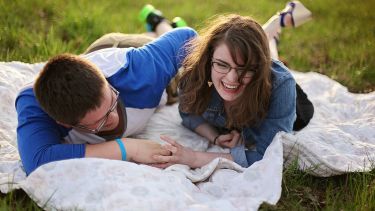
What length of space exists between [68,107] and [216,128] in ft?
3.95

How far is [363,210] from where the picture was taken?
7.56 ft

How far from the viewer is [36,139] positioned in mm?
2389

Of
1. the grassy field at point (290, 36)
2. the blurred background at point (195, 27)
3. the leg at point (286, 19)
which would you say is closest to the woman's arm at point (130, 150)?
the grassy field at point (290, 36)

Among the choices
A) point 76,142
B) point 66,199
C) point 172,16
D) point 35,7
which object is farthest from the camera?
point 172,16

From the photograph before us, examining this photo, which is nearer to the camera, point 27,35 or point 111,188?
point 111,188

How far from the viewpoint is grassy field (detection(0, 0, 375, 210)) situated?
8.39ft

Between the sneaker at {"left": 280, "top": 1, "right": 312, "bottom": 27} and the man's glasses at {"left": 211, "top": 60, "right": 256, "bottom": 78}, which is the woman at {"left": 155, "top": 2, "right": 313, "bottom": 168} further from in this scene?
the sneaker at {"left": 280, "top": 1, "right": 312, "bottom": 27}

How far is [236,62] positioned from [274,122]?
0.48 meters

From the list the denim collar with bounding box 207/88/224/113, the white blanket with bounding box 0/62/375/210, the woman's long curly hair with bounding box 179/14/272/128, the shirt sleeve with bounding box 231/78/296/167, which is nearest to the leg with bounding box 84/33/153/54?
the white blanket with bounding box 0/62/375/210

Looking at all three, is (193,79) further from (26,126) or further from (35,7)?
(35,7)

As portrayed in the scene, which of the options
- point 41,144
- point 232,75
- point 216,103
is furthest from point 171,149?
point 41,144

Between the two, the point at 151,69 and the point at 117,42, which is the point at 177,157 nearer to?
the point at 151,69

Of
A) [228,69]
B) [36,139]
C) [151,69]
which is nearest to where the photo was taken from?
[36,139]

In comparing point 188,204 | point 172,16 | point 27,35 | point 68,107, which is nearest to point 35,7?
point 27,35
